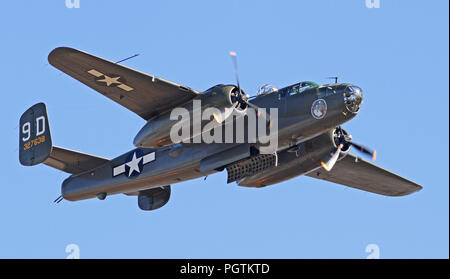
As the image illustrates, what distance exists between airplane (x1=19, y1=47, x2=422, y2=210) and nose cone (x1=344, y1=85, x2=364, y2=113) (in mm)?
26

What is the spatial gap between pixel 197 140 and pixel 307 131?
323 centimetres

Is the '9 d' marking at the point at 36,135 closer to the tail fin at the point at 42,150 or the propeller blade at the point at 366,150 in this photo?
the tail fin at the point at 42,150

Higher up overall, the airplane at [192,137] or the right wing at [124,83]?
the right wing at [124,83]

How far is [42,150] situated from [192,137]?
556 cm

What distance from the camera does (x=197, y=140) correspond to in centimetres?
2305

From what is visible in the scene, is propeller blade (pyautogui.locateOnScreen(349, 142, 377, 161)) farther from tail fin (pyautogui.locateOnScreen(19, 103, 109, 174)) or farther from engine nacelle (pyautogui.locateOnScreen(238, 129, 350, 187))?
tail fin (pyautogui.locateOnScreen(19, 103, 109, 174))

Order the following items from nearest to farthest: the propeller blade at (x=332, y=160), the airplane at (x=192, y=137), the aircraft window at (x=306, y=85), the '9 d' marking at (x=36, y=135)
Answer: the airplane at (x=192, y=137), the aircraft window at (x=306, y=85), the propeller blade at (x=332, y=160), the '9 d' marking at (x=36, y=135)

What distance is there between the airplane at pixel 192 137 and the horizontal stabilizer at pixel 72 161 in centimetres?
3

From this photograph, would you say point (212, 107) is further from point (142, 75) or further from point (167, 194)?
point (167, 194)

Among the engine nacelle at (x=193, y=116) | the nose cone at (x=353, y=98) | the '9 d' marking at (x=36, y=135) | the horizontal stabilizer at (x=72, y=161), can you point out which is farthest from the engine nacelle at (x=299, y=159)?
the '9 d' marking at (x=36, y=135)

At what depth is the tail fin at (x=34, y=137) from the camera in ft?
82.2

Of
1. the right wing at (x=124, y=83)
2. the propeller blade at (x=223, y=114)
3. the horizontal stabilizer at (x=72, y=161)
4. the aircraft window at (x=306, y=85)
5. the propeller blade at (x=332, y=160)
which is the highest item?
the right wing at (x=124, y=83)

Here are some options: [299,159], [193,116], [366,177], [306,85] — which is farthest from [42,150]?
[366,177]
